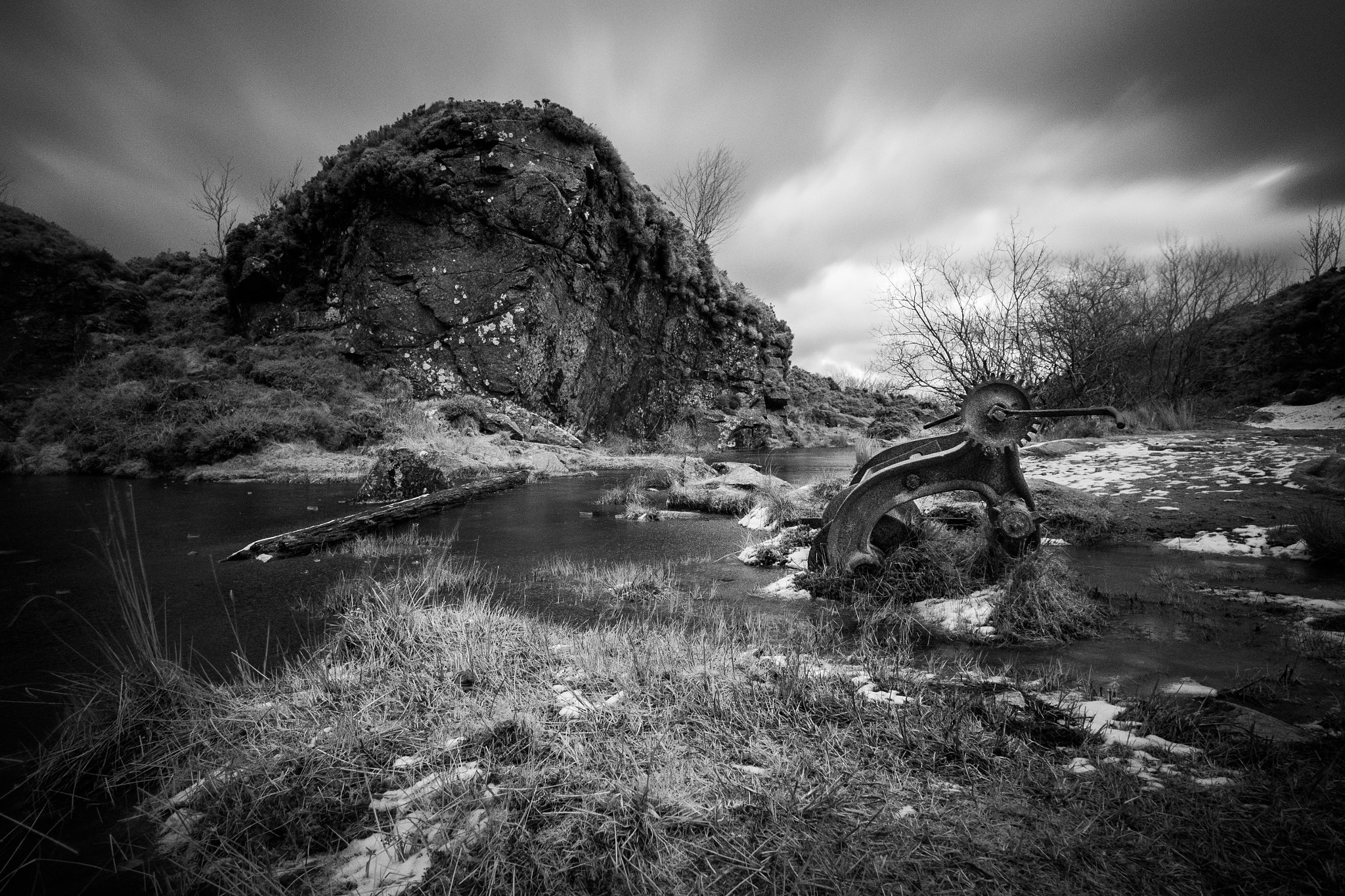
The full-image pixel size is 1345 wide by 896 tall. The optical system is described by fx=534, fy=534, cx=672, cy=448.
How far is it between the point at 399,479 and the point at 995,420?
10.5 meters

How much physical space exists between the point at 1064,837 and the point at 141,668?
3836mm

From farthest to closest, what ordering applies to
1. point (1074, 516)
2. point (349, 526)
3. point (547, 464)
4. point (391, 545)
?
1. point (547, 464)
2. point (349, 526)
3. point (391, 545)
4. point (1074, 516)

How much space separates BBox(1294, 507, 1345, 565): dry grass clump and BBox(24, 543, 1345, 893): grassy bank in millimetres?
3730

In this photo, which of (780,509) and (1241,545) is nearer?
(1241,545)

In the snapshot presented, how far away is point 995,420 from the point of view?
4.17 m

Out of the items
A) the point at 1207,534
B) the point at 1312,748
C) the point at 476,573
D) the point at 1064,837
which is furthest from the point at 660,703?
the point at 1207,534

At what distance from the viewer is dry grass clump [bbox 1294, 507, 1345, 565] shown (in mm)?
4367

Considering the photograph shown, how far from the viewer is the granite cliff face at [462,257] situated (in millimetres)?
24250

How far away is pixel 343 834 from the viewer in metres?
1.70

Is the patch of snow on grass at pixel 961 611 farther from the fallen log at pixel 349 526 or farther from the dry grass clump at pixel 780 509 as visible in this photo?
the fallen log at pixel 349 526

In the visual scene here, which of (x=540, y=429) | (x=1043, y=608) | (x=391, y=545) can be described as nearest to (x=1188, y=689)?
(x=1043, y=608)

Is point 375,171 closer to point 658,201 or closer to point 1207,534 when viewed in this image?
point 658,201

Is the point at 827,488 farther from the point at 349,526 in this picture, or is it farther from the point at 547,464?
the point at 547,464

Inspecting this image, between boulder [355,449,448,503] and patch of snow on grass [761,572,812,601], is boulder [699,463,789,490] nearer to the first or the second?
patch of snow on grass [761,572,812,601]
